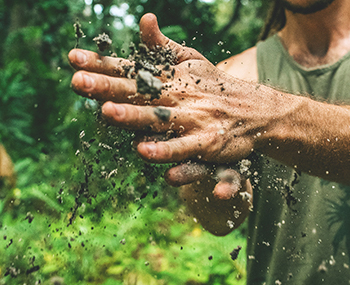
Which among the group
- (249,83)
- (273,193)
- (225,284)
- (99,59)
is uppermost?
(99,59)

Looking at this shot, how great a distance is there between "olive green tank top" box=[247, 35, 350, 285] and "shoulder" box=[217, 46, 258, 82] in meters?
0.19

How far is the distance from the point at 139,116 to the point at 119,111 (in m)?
0.06

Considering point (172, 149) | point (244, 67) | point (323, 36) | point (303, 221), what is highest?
point (172, 149)

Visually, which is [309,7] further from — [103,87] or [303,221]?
[103,87]

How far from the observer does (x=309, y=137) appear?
0.92m

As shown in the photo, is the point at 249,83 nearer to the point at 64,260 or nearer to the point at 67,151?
the point at 64,260

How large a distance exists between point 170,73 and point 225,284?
5.63 ft

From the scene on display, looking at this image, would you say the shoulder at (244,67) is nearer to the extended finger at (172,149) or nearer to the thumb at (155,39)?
the thumb at (155,39)

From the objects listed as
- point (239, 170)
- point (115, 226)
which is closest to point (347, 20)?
point (239, 170)

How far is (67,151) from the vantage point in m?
2.97

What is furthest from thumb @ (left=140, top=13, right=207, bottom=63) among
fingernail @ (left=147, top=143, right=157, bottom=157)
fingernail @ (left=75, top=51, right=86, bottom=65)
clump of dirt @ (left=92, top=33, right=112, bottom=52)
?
fingernail @ (left=147, top=143, right=157, bottom=157)

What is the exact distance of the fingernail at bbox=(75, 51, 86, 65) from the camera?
74 cm

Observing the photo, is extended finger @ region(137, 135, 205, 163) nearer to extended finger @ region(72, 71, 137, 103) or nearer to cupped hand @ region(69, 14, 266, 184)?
cupped hand @ region(69, 14, 266, 184)

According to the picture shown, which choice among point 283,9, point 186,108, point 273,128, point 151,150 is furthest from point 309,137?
point 283,9
